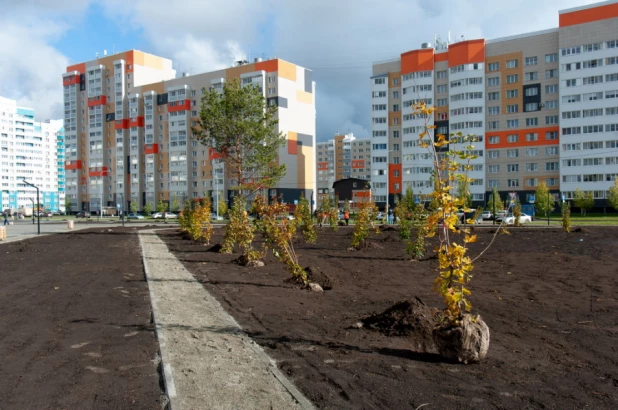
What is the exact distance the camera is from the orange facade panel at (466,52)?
2766 inches

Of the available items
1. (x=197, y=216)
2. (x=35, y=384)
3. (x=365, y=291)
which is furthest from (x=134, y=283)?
(x=197, y=216)

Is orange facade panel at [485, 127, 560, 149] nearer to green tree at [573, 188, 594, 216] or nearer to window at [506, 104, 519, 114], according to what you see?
window at [506, 104, 519, 114]

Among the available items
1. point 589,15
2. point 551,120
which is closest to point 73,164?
point 551,120

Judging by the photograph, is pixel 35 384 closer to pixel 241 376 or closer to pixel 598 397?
A: pixel 241 376

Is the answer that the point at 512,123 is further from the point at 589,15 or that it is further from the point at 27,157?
the point at 27,157

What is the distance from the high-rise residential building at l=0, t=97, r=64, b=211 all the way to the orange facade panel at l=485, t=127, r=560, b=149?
122m

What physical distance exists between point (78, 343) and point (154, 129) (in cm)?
9338

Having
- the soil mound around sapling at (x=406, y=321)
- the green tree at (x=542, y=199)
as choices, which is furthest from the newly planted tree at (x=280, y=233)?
the green tree at (x=542, y=199)

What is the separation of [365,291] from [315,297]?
1249mm

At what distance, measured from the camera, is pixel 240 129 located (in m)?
27.2

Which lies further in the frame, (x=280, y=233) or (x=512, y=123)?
(x=512, y=123)

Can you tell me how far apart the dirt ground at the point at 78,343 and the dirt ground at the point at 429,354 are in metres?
1.49

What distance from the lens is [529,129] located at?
67.9m

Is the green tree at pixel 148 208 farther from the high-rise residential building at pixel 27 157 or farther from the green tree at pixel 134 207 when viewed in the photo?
the high-rise residential building at pixel 27 157
